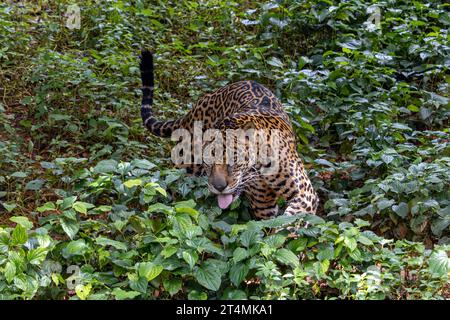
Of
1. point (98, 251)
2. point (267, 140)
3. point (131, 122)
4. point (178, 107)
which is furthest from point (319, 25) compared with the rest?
point (98, 251)

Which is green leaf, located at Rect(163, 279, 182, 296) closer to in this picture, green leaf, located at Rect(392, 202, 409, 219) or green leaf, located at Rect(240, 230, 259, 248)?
green leaf, located at Rect(240, 230, 259, 248)

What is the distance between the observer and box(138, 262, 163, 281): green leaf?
506 cm

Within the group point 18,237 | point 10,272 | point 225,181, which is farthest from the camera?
point 225,181

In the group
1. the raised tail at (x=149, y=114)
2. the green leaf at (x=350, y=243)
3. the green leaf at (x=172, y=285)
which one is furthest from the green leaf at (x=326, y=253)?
the raised tail at (x=149, y=114)

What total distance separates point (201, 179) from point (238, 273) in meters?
2.08

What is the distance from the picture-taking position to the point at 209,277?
16.8ft

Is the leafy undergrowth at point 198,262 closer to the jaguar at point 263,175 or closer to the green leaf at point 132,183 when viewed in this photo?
the green leaf at point 132,183

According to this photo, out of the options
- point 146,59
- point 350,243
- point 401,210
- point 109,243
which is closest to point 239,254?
point 350,243

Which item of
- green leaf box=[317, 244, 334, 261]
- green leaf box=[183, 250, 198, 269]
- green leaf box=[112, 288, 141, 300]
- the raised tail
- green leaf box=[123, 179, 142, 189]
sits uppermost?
green leaf box=[123, 179, 142, 189]

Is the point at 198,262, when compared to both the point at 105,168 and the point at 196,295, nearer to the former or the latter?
the point at 196,295

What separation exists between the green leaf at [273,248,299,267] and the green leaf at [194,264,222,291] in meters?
0.42

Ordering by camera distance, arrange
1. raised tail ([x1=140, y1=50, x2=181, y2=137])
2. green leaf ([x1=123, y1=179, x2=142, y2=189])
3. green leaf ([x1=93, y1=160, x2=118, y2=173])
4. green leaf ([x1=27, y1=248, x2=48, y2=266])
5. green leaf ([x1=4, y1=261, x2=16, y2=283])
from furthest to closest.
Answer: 1. raised tail ([x1=140, y1=50, x2=181, y2=137])
2. green leaf ([x1=93, y1=160, x2=118, y2=173])
3. green leaf ([x1=123, y1=179, x2=142, y2=189])
4. green leaf ([x1=27, y1=248, x2=48, y2=266])
5. green leaf ([x1=4, y1=261, x2=16, y2=283])

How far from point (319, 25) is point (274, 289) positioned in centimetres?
644

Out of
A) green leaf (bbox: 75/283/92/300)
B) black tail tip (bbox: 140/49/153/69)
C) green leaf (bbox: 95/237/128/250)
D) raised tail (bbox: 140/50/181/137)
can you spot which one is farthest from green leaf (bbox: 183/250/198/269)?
black tail tip (bbox: 140/49/153/69)
